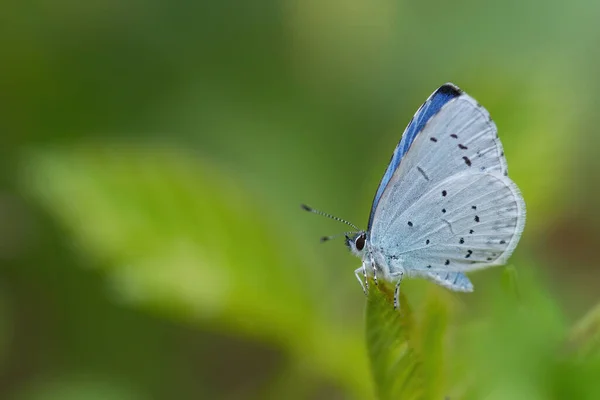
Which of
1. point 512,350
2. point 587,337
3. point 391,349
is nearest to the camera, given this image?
point 512,350

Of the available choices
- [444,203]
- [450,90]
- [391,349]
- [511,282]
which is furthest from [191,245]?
[511,282]

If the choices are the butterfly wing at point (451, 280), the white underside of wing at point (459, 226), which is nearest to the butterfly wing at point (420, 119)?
the white underside of wing at point (459, 226)

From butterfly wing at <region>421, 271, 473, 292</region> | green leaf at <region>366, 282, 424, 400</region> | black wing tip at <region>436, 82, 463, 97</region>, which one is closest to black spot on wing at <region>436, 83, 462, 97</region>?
black wing tip at <region>436, 82, 463, 97</region>

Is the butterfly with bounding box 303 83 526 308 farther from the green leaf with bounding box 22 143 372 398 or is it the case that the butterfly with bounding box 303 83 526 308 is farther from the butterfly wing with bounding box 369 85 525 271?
the green leaf with bounding box 22 143 372 398

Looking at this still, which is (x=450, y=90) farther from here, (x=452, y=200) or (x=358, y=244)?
(x=358, y=244)

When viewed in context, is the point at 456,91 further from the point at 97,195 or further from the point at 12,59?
Answer: the point at 12,59

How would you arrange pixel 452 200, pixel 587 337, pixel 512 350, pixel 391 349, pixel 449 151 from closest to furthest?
pixel 512 350 < pixel 587 337 < pixel 391 349 < pixel 449 151 < pixel 452 200

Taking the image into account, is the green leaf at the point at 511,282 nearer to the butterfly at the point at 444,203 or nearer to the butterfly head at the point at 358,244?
the butterfly at the point at 444,203
